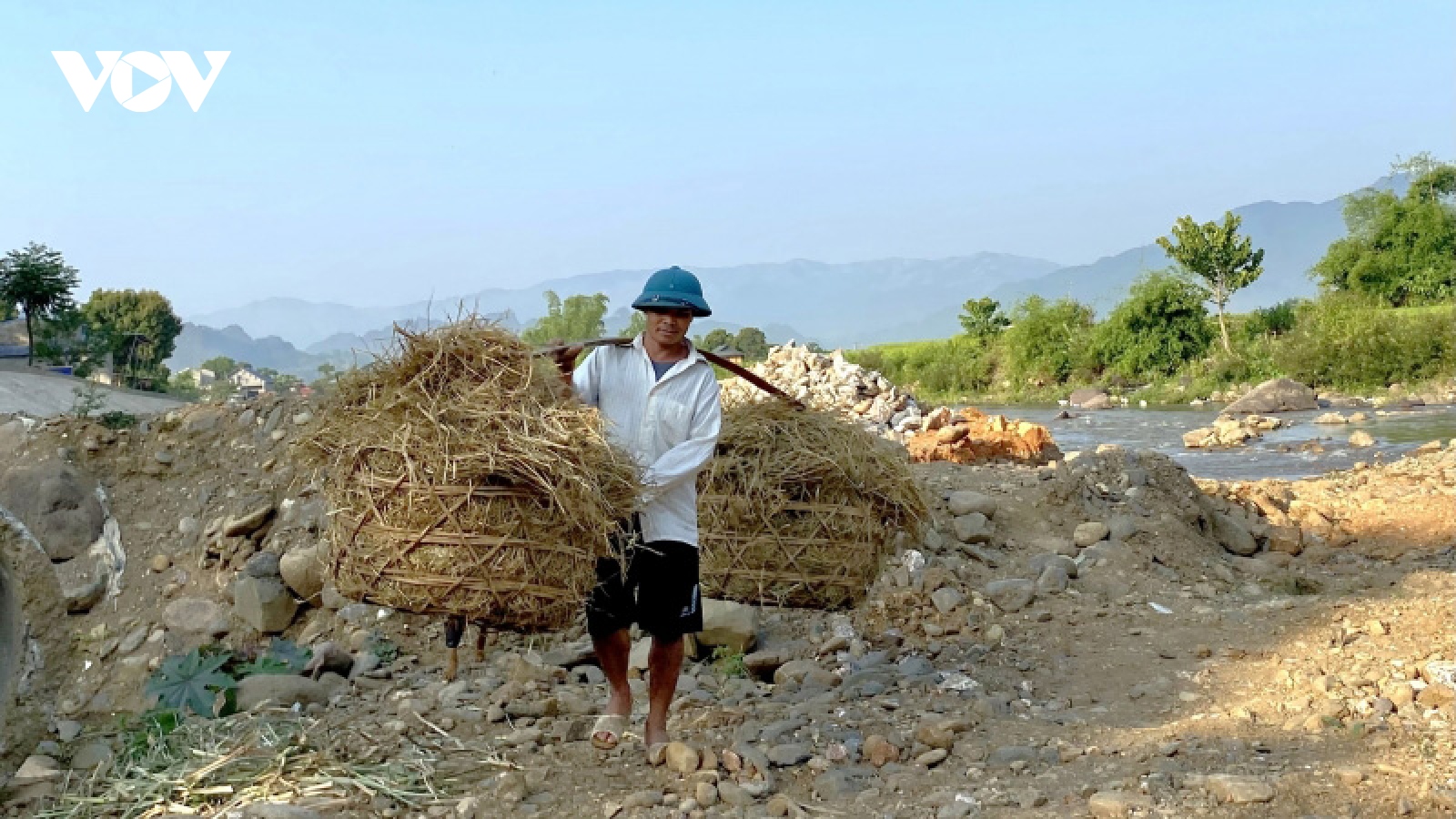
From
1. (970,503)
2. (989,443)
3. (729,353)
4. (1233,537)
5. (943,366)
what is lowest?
(943,366)

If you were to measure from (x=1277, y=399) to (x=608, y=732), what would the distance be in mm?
25267

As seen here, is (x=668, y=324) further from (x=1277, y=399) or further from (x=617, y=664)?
(x=1277, y=399)

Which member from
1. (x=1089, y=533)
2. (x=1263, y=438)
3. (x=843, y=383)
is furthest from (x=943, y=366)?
(x=1089, y=533)

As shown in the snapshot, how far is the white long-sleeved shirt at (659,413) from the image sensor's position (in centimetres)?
390

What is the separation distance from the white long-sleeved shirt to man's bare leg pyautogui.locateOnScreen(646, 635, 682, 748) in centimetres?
36

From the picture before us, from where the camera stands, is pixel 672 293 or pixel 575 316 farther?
pixel 575 316

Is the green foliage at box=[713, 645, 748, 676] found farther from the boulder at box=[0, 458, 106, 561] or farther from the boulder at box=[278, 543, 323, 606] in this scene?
the boulder at box=[0, 458, 106, 561]

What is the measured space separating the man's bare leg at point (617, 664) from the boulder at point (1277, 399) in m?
24.2

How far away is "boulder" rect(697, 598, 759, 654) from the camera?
5863mm

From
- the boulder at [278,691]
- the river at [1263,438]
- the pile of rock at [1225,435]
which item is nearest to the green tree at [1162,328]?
the river at [1263,438]

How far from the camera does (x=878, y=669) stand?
18.0ft

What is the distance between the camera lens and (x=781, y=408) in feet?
15.6

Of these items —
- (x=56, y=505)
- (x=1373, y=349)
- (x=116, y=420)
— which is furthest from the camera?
(x=1373, y=349)

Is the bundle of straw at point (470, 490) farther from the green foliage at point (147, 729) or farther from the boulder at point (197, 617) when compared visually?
the boulder at point (197, 617)
